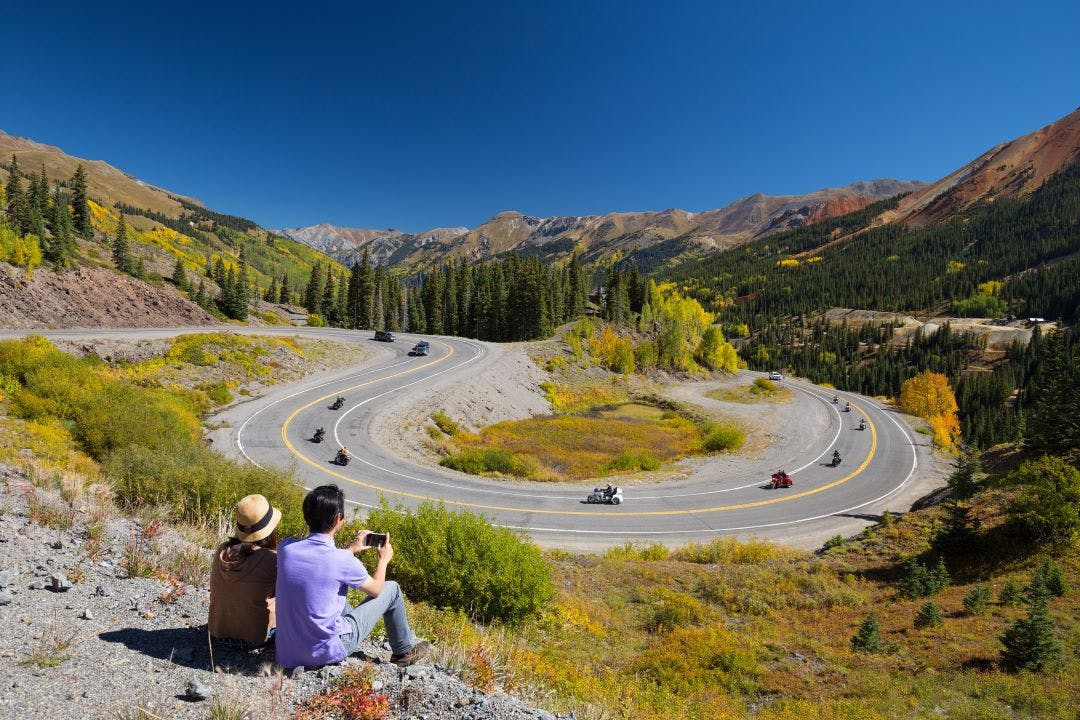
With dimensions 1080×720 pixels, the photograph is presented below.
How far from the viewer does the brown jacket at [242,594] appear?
15.1ft

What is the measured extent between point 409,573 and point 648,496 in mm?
20989

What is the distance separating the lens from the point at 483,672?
5078mm

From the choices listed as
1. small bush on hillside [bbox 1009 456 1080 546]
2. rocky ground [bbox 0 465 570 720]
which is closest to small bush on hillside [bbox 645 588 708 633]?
rocky ground [bbox 0 465 570 720]

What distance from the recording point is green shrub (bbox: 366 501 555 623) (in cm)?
903

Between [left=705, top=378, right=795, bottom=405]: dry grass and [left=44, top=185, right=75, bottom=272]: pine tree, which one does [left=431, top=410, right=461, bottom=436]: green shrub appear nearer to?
[left=44, top=185, right=75, bottom=272]: pine tree

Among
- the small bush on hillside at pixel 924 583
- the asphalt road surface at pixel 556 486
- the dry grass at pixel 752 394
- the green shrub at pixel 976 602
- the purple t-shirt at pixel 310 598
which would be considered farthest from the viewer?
the dry grass at pixel 752 394

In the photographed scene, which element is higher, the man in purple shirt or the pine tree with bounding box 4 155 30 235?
the pine tree with bounding box 4 155 30 235

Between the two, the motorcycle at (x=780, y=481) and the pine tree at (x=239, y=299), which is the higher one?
the pine tree at (x=239, y=299)

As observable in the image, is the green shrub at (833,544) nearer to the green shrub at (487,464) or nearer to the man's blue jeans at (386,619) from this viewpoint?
the green shrub at (487,464)

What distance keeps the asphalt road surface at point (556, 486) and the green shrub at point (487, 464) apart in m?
1.89

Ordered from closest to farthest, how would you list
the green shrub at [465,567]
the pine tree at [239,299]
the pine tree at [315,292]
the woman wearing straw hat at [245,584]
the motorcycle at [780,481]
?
the woman wearing straw hat at [245,584], the green shrub at [465,567], the motorcycle at [780,481], the pine tree at [239,299], the pine tree at [315,292]

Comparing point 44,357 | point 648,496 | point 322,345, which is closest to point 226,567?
point 44,357

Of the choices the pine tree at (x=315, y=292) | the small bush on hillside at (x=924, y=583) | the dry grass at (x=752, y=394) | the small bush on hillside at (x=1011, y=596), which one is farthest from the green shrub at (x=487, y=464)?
the pine tree at (x=315, y=292)

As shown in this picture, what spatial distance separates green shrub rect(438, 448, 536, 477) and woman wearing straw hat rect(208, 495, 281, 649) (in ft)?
78.9
